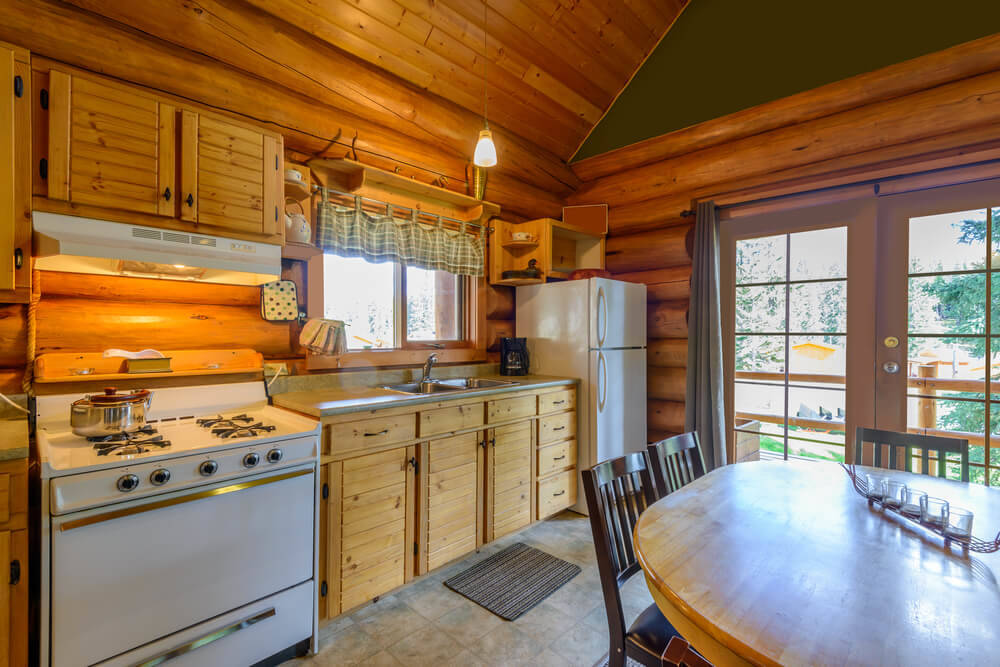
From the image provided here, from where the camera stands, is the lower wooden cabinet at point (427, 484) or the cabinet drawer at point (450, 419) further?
the cabinet drawer at point (450, 419)

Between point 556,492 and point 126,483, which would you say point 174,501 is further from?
point 556,492

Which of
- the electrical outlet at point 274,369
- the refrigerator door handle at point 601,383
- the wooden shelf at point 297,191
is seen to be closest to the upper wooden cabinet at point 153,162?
the wooden shelf at point 297,191

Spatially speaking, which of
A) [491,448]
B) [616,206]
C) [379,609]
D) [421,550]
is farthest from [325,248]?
[616,206]

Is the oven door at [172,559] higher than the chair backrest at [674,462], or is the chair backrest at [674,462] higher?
the chair backrest at [674,462]

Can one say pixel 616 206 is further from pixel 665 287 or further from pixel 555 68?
pixel 555 68

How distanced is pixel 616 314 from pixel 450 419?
1.50 metres

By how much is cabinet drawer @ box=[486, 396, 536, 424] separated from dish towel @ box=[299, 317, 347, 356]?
88cm

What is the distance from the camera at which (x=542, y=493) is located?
291 cm

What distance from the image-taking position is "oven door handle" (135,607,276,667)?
1456 mm

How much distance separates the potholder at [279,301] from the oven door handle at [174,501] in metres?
0.90

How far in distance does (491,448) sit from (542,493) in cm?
60

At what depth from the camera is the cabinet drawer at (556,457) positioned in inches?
114

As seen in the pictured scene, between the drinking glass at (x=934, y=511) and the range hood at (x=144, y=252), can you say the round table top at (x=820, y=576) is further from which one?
the range hood at (x=144, y=252)

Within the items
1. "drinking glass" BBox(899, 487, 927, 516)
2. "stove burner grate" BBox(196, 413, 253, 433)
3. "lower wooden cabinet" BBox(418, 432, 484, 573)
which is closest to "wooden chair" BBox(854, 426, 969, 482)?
"drinking glass" BBox(899, 487, 927, 516)
